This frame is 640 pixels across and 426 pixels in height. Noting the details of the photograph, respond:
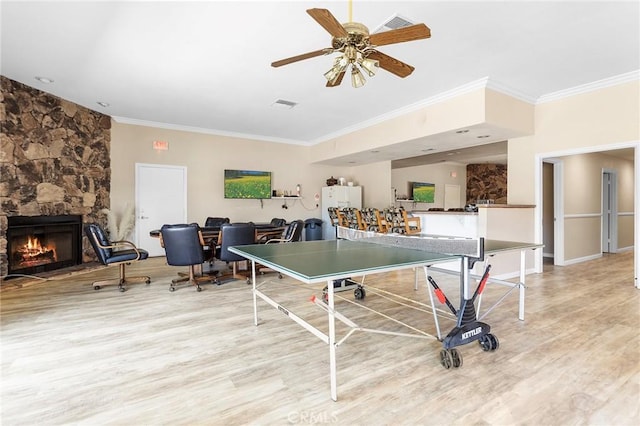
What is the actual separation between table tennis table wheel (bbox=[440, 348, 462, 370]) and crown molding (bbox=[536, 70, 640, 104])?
459 cm

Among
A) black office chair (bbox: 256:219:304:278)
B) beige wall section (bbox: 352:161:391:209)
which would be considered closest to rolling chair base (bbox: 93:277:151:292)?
black office chair (bbox: 256:219:304:278)

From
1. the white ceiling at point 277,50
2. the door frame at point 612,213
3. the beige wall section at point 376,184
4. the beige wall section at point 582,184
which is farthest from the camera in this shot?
the beige wall section at point 376,184

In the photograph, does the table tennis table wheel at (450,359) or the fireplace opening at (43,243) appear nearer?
the table tennis table wheel at (450,359)

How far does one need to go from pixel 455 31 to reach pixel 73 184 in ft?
20.1

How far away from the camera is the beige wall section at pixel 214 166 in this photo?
612cm

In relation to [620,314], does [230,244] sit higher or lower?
higher

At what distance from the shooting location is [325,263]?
77.5 inches

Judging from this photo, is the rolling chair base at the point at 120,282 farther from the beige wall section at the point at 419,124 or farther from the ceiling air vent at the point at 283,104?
the beige wall section at the point at 419,124

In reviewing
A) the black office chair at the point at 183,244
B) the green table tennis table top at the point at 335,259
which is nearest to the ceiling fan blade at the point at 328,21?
the green table tennis table top at the point at 335,259

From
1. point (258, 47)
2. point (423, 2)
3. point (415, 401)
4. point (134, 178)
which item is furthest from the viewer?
point (134, 178)

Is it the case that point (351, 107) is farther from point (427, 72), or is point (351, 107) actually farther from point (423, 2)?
point (423, 2)

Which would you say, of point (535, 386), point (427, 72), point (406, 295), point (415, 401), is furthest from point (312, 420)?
point (427, 72)

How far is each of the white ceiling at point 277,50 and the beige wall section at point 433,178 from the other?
484cm

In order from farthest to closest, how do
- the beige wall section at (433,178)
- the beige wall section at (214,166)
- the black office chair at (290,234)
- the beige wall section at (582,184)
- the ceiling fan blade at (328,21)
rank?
the beige wall section at (433,178)
the beige wall section at (214,166)
the beige wall section at (582,184)
the black office chair at (290,234)
the ceiling fan blade at (328,21)
